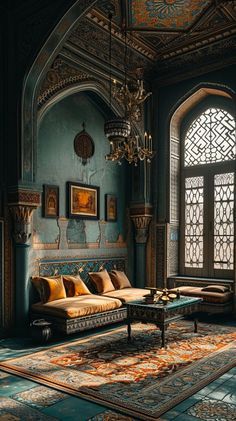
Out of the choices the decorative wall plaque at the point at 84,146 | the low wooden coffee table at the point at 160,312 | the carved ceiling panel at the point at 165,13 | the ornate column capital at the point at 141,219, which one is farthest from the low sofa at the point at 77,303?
the carved ceiling panel at the point at 165,13

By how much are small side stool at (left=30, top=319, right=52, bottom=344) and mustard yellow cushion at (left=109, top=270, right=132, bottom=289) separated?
2625mm

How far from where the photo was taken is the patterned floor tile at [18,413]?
360 centimetres

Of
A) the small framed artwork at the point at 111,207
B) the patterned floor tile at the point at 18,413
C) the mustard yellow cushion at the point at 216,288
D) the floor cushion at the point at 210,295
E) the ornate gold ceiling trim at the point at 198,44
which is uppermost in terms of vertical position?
the ornate gold ceiling trim at the point at 198,44

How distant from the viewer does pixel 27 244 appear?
6637 mm

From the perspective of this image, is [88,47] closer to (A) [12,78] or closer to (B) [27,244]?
(A) [12,78]

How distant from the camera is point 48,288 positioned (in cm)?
682

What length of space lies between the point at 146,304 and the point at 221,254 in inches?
124

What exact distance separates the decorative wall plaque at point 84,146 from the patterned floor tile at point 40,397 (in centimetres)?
508

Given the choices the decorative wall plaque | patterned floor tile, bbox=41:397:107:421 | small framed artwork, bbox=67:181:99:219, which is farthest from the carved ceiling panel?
patterned floor tile, bbox=41:397:107:421

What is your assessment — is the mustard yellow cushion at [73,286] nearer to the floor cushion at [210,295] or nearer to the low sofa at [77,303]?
the low sofa at [77,303]

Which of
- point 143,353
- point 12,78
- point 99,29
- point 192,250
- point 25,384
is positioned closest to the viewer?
point 25,384

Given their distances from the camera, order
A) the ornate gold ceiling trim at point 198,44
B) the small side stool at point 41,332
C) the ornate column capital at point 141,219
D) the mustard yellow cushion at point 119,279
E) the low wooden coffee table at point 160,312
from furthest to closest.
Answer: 1. the ornate column capital at point 141,219
2. the mustard yellow cushion at point 119,279
3. the ornate gold ceiling trim at point 198,44
4. the small side stool at point 41,332
5. the low wooden coffee table at point 160,312

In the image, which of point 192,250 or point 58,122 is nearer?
point 58,122

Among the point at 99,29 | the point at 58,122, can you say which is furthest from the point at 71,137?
the point at 99,29
